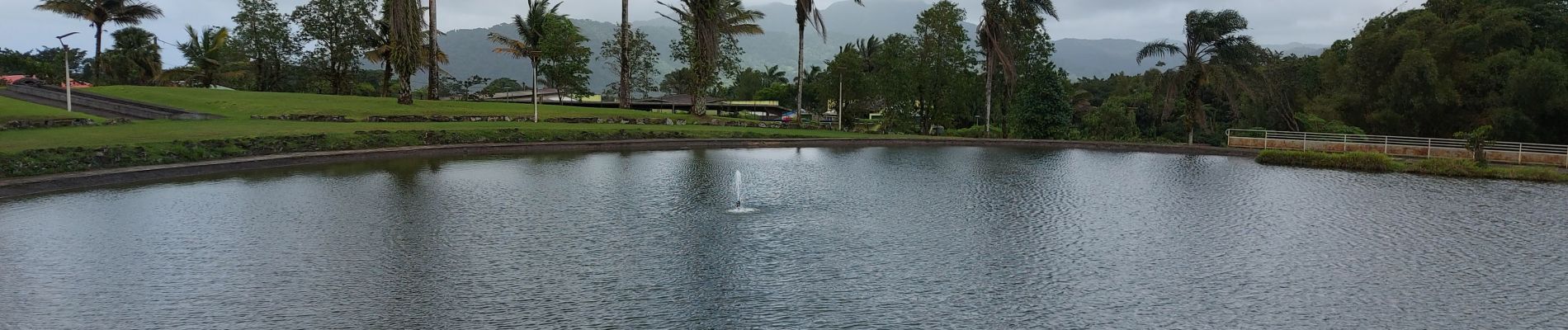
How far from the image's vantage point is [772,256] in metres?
8.81

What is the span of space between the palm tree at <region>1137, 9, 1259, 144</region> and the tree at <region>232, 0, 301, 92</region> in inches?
2051

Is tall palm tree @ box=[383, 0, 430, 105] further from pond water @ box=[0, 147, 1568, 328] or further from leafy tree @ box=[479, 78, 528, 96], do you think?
leafy tree @ box=[479, 78, 528, 96]

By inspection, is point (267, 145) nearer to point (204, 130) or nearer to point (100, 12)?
point (204, 130)

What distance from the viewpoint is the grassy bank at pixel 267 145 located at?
15.7 meters

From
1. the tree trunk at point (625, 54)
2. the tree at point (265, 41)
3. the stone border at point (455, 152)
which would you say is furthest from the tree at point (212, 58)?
the stone border at point (455, 152)

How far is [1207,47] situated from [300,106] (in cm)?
3635

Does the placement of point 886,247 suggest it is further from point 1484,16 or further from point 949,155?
point 1484,16

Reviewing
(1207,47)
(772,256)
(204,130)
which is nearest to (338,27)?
(204,130)

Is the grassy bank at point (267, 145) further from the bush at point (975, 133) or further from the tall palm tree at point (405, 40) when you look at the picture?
the bush at point (975, 133)

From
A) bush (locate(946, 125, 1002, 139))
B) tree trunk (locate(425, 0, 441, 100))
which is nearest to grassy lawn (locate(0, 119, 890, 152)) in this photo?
tree trunk (locate(425, 0, 441, 100))

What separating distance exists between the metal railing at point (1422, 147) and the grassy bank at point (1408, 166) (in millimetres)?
2212

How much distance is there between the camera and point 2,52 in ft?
228

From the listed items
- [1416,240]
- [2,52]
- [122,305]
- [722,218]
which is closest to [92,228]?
[122,305]

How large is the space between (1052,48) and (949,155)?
72.1ft
